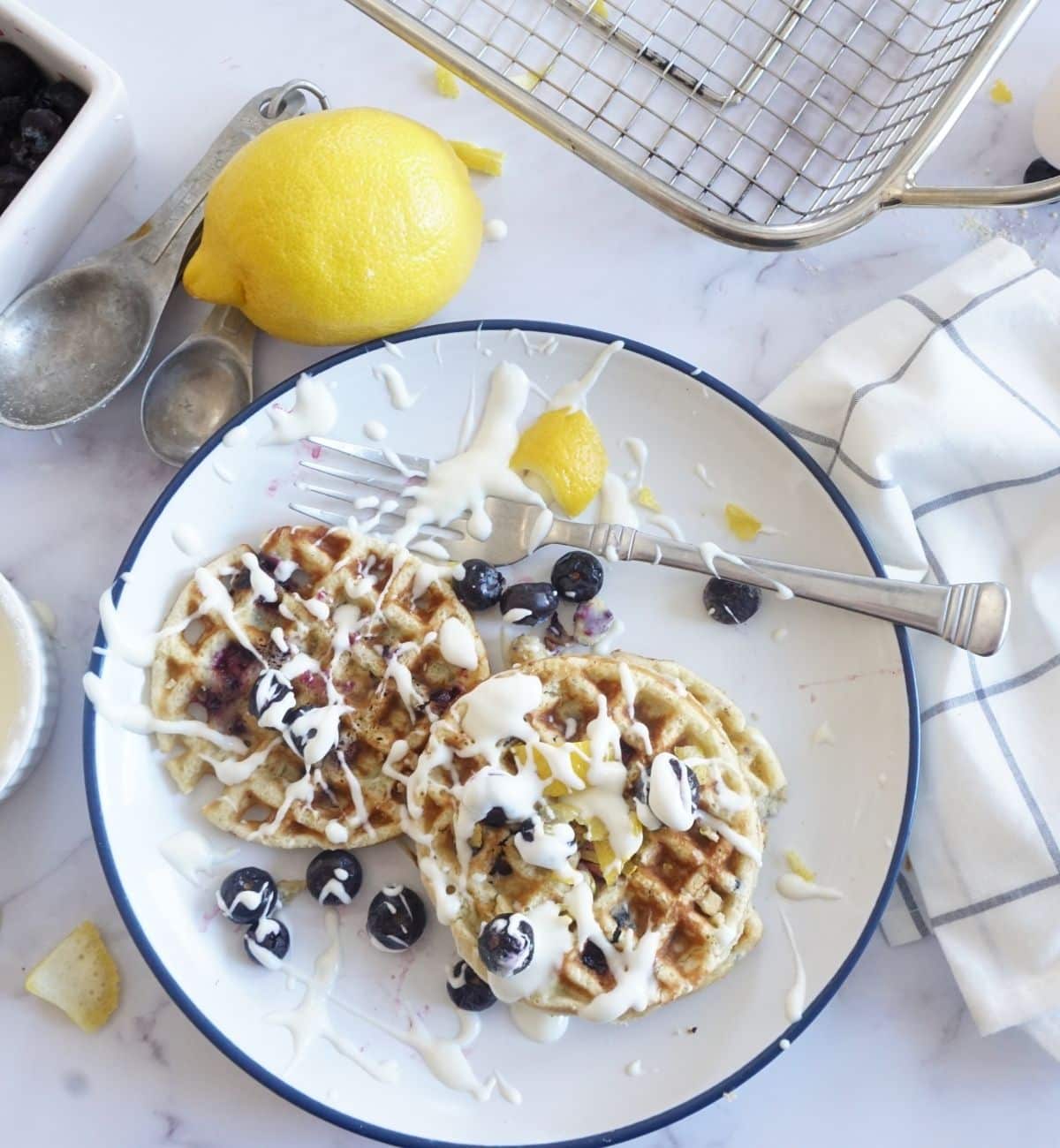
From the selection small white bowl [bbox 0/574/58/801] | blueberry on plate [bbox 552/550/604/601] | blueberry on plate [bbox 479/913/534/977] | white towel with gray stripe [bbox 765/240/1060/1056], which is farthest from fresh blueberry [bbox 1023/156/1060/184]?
small white bowl [bbox 0/574/58/801]

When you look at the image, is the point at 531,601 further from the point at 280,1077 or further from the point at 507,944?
the point at 280,1077

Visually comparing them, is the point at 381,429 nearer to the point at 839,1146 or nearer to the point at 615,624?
the point at 615,624

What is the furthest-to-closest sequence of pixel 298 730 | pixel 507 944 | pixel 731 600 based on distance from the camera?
1. pixel 731 600
2. pixel 298 730
3. pixel 507 944

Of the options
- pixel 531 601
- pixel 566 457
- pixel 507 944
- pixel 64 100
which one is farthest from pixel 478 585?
pixel 64 100

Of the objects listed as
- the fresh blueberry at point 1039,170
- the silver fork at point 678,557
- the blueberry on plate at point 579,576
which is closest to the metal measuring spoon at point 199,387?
the silver fork at point 678,557

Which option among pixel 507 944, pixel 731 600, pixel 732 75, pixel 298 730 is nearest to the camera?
Result: pixel 507 944
